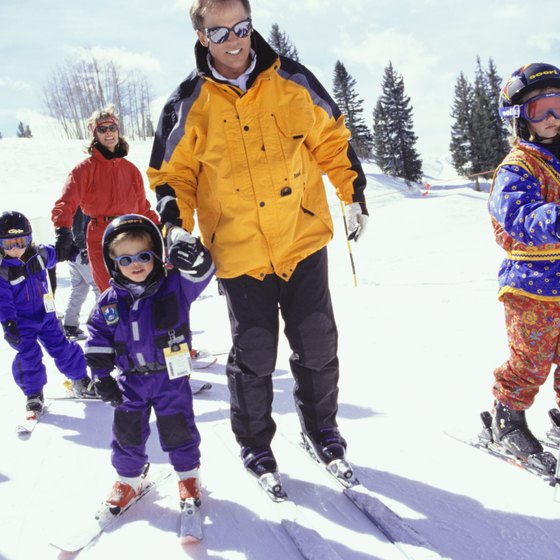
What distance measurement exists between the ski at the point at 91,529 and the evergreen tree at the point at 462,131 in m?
54.1

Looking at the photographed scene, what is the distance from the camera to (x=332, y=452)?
8.16 ft

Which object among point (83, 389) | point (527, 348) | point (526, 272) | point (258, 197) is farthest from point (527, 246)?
point (83, 389)

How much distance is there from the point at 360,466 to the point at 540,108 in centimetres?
184

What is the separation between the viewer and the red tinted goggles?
2238 millimetres

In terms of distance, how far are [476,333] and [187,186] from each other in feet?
9.84

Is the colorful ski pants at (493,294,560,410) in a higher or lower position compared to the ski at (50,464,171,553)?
higher

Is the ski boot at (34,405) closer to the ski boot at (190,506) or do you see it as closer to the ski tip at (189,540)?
the ski boot at (190,506)

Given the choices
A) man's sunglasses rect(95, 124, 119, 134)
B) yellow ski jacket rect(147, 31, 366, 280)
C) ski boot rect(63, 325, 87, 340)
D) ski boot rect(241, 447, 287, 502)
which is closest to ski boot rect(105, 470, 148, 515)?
ski boot rect(241, 447, 287, 502)

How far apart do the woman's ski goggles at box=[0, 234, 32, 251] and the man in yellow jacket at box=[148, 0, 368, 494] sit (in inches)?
75.8

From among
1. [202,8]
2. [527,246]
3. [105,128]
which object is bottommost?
[527,246]

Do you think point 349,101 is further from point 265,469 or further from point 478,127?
point 265,469

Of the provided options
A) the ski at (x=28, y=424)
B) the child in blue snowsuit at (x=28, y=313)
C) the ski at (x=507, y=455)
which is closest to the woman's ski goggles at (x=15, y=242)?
the child in blue snowsuit at (x=28, y=313)

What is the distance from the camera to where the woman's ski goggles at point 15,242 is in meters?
3.71

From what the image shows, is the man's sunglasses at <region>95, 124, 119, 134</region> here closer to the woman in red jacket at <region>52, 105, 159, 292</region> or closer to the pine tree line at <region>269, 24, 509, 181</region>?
the woman in red jacket at <region>52, 105, 159, 292</region>
